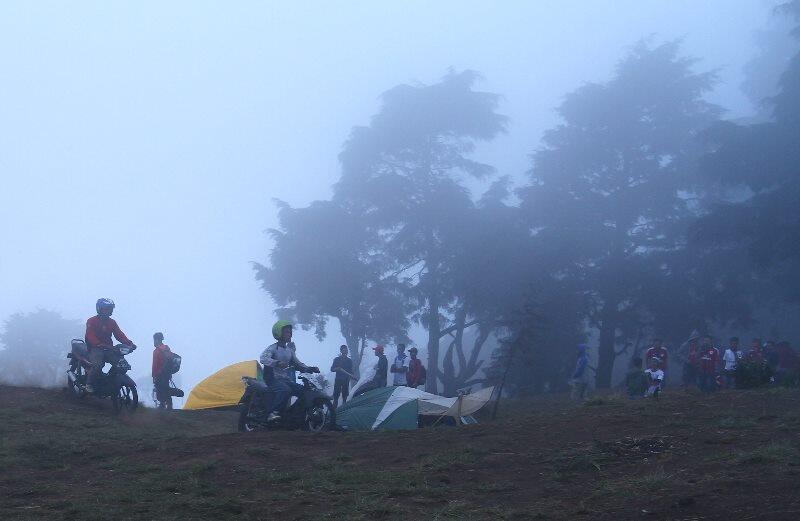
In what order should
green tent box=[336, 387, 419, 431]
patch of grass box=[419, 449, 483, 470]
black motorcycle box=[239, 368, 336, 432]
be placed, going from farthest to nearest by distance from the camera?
green tent box=[336, 387, 419, 431]
black motorcycle box=[239, 368, 336, 432]
patch of grass box=[419, 449, 483, 470]

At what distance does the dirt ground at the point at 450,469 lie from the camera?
7.04 meters

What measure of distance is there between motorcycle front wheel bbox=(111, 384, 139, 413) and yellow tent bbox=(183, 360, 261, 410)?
6.01m

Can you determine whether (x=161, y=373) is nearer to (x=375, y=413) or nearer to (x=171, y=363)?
(x=171, y=363)

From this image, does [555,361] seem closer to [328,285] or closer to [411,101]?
[328,285]

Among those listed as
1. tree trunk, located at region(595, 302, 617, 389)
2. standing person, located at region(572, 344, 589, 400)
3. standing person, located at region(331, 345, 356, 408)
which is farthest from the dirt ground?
tree trunk, located at region(595, 302, 617, 389)

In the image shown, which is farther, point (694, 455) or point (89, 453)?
point (89, 453)

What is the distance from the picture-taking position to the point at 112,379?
15.7 metres

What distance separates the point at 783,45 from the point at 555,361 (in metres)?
27.1

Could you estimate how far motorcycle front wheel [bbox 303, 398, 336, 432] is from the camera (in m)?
13.3

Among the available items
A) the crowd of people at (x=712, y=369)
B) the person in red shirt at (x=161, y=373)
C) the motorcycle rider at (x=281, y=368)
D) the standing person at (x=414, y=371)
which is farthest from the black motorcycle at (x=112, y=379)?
the crowd of people at (x=712, y=369)

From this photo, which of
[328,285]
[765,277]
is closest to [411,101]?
[328,285]

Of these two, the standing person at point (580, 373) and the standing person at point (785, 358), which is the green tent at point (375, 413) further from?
the standing person at point (785, 358)

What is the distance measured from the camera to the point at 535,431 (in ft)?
35.8

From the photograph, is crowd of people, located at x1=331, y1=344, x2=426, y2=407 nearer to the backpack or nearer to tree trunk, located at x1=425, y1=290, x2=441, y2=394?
the backpack
